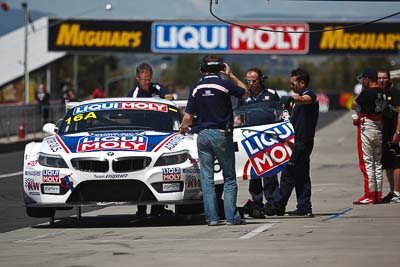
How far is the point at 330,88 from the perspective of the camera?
17462 cm

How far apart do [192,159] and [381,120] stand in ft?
11.3

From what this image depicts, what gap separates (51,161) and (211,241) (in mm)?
2831

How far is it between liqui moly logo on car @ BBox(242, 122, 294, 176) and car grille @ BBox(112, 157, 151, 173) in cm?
135

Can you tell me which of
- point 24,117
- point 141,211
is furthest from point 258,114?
point 24,117

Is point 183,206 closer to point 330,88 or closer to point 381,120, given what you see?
point 381,120

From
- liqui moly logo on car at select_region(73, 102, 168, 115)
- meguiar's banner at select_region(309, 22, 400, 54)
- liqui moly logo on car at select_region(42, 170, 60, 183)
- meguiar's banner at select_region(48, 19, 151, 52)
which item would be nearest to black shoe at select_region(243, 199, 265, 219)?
liqui moly logo on car at select_region(73, 102, 168, 115)

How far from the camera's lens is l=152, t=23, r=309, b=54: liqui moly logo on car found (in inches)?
2616

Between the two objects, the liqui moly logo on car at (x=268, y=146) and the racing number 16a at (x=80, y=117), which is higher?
the racing number 16a at (x=80, y=117)

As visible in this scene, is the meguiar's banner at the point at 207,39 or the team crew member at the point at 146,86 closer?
the team crew member at the point at 146,86

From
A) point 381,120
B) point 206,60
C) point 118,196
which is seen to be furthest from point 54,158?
point 381,120

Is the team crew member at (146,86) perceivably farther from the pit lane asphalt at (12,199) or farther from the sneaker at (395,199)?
the sneaker at (395,199)

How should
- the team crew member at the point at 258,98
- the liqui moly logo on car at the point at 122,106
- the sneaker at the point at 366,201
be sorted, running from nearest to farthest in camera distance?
the team crew member at the point at 258,98, the liqui moly logo on car at the point at 122,106, the sneaker at the point at 366,201

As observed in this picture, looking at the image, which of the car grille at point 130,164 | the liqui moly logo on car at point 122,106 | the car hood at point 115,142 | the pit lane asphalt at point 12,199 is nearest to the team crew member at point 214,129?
the car hood at point 115,142

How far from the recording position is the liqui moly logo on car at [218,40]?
218 ft
